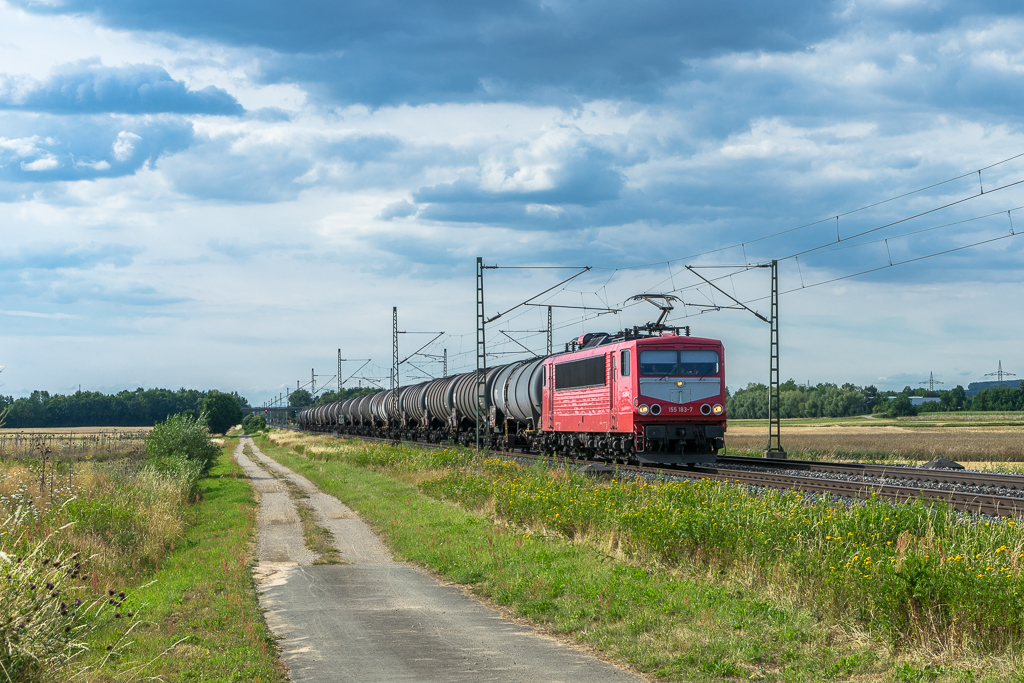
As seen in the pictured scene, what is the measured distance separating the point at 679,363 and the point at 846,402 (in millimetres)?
139817

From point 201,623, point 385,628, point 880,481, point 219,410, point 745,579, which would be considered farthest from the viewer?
point 219,410

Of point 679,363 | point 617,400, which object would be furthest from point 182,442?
point 679,363

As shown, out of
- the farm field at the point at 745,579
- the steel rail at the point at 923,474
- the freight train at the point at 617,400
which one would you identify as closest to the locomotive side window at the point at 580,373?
the freight train at the point at 617,400

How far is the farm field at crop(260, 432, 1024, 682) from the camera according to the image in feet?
25.3

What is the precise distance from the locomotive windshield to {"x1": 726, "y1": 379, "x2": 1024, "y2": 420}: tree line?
126895 mm

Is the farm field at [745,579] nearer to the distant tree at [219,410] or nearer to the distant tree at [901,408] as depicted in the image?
the distant tree at [219,410]

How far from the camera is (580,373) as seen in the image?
101 ft

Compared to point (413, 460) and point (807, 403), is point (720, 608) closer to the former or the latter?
point (413, 460)

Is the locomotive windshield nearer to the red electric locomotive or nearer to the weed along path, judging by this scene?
the red electric locomotive

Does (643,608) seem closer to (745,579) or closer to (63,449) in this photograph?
(745,579)

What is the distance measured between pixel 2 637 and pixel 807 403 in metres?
164

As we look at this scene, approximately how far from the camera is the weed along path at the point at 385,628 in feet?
26.7

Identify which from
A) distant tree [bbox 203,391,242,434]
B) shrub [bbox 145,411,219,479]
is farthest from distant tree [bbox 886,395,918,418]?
shrub [bbox 145,411,219,479]

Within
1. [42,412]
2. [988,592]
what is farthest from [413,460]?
[42,412]
